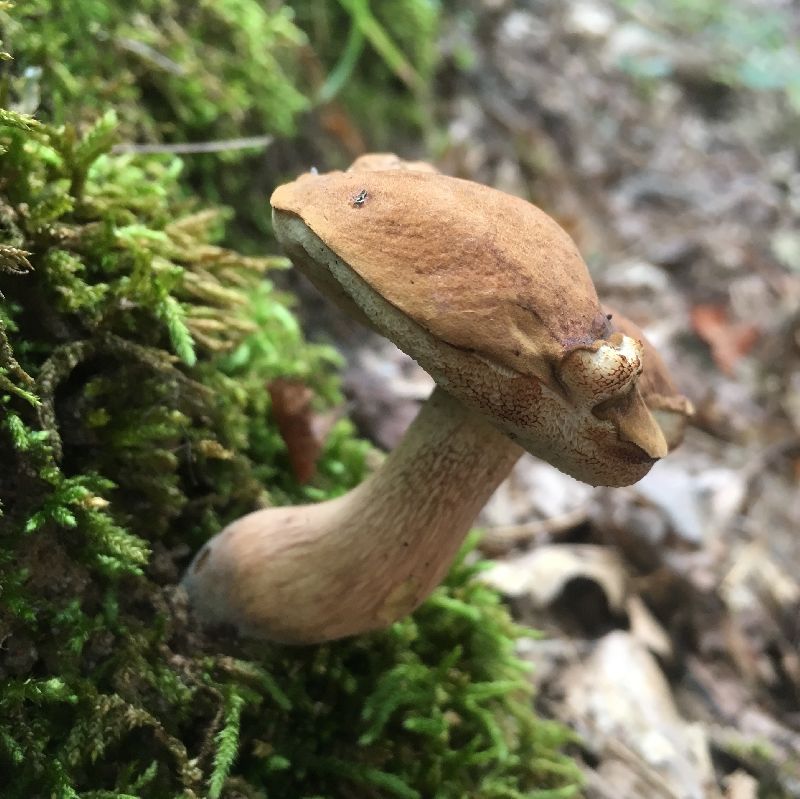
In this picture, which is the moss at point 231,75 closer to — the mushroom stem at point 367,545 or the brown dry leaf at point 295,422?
the brown dry leaf at point 295,422

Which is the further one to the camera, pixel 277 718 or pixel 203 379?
pixel 203 379

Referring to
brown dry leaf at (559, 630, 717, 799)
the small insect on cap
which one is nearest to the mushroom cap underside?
the small insect on cap

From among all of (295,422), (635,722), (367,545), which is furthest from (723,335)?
(367,545)

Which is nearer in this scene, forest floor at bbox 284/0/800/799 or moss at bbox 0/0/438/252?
moss at bbox 0/0/438/252

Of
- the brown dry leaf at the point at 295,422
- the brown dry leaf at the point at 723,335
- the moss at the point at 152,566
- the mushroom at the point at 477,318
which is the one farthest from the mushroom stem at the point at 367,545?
the brown dry leaf at the point at 723,335

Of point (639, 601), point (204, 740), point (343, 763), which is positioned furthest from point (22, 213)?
point (639, 601)

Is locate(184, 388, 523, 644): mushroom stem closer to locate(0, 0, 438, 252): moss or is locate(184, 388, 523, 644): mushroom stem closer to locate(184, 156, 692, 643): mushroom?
locate(184, 156, 692, 643): mushroom

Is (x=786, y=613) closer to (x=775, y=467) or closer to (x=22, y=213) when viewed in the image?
(x=775, y=467)
